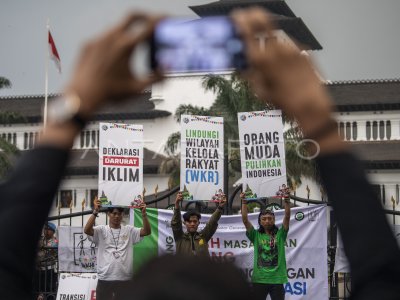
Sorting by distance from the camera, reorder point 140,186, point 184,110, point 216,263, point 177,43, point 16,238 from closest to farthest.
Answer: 1. point 216,263
2. point 16,238
3. point 177,43
4. point 140,186
5. point 184,110

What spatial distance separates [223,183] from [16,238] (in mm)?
10834

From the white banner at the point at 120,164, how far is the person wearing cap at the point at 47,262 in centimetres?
166

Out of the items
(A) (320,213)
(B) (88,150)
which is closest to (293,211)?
(A) (320,213)

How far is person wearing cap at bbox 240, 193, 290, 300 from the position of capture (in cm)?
1123

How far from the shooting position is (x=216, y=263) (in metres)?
1.86

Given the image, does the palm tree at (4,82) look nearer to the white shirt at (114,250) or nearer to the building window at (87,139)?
the building window at (87,139)

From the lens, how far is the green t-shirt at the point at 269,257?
36.9ft

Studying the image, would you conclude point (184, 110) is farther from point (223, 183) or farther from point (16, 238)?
point (16, 238)

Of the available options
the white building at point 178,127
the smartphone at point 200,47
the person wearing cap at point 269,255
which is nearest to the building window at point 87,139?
the white building at point 178,127

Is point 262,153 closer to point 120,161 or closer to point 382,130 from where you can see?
point 120,161

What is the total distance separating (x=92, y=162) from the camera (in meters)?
60.3

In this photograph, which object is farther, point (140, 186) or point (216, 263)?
point (140, 186)

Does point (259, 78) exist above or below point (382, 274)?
above

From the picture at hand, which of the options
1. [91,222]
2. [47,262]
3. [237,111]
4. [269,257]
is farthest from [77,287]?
[237,111]
